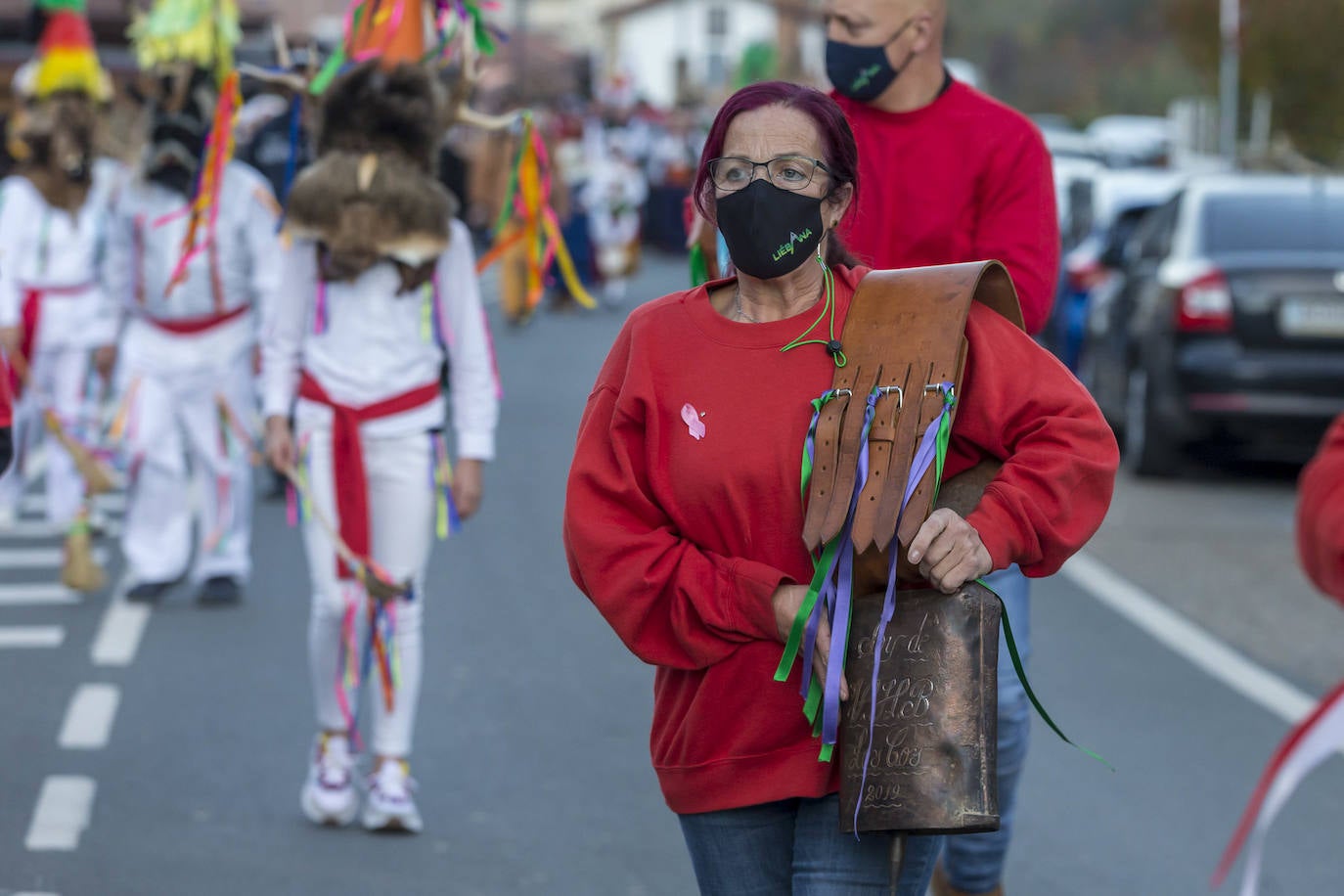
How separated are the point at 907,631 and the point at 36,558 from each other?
24.9 feet

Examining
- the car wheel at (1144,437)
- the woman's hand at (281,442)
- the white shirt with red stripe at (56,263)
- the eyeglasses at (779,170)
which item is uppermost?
the eyeglasses at (779,170)

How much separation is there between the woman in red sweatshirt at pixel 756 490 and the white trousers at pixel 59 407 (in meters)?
6.69

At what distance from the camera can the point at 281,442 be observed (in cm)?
576

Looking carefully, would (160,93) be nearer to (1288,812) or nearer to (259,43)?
(1288,812)

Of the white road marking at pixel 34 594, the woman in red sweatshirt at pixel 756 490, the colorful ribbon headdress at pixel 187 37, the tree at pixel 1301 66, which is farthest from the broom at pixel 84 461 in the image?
the tree at pixel 1301 66

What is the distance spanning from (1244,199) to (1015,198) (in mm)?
8074

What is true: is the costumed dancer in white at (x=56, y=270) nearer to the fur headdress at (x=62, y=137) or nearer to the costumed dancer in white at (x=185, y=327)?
the fur headdress at (x=62, y=137)

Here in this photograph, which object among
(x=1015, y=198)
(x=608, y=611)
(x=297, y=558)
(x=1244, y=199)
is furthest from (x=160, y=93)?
(x=1244, y=199)

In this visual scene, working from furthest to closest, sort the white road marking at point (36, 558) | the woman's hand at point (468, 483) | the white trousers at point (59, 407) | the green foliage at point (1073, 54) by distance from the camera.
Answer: the green foliage at point (1073, 54) < the white road marking at point (36, 558) < the white trousers at point (59, 407) < the woman's hand at point (468, 483)

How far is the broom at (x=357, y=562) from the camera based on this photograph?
5676 mm

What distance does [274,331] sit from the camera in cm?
577

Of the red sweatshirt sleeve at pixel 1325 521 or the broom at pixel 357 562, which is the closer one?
the red sweatshirt sleeve at pixel 1325 521

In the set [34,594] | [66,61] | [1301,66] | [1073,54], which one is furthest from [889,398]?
[1073,54]

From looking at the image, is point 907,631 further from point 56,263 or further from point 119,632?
point 56,263
